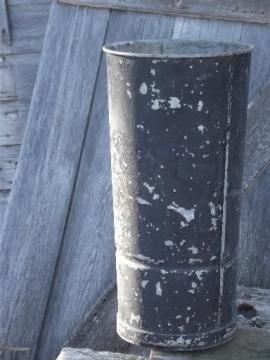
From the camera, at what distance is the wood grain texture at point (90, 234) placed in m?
3.35

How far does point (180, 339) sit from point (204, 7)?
135 centimetres

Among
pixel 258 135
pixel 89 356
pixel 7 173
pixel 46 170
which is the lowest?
pixel 89 356

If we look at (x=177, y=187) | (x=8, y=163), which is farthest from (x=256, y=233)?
(x=8, y=163)

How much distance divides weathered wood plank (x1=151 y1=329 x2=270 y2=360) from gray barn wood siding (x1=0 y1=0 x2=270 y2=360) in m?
0.48

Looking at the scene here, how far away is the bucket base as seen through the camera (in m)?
2.70

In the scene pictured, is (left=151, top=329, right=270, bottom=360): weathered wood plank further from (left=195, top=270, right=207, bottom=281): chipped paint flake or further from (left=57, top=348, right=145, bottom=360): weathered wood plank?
(left=195, top=270, right=207, bottom=281): chipped paint flake

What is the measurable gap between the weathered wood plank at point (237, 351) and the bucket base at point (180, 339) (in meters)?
0.03

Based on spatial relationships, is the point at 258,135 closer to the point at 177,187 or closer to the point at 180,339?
the point at 177,187

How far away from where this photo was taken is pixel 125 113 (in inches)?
100

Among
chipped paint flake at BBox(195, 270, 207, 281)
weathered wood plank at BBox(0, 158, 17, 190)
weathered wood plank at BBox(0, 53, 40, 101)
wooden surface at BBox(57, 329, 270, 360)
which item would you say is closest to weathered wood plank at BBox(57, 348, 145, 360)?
wooden surface at BBox(57, 329, 270, 360)

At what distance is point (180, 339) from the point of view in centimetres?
269

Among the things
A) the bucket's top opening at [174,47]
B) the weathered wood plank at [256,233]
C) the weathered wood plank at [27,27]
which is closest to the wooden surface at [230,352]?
the weathered wood plank at [256,233]

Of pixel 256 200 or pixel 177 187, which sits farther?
pixel 256 200

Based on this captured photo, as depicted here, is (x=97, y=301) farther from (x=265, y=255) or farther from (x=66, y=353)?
(x=265, y=255)
